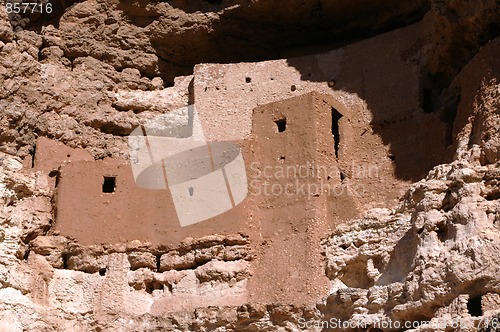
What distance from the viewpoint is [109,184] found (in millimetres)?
20141

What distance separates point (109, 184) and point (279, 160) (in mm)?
2846

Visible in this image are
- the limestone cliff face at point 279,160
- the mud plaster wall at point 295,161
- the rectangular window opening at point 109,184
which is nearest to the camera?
Result: the limestone cliff face at point 279,160

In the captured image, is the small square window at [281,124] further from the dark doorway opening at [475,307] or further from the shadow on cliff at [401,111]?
the dark doorway opening at [475,307]

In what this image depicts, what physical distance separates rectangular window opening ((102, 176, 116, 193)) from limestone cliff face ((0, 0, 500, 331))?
73 cm

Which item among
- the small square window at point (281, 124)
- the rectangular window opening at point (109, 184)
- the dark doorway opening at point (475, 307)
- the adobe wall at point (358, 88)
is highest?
the adobe wall at point (358, 88)

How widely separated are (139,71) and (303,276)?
6.36 meters

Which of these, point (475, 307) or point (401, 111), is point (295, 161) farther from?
point (475, 307)

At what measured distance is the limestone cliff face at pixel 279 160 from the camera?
17078mm

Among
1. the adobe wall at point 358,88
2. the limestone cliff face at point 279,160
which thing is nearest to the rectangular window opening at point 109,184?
the limestone cliff face at point 279,160

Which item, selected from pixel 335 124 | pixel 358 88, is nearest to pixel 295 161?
pixel 335 124

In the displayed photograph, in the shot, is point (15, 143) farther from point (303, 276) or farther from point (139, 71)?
point (303, 276)

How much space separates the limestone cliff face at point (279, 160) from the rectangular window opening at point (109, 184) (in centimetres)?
73

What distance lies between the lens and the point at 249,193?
19312 millimetres

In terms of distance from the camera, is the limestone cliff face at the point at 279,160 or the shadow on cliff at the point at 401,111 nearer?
the limestone cliff face at the point at 279,160
